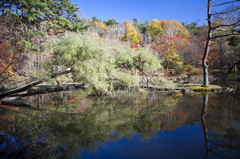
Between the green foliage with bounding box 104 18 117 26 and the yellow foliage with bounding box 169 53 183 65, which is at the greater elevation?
the green foliage with bounding box 104 18 117 26

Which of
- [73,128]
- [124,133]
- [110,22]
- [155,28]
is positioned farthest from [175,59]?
[73,128]

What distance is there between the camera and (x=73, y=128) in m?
6.29

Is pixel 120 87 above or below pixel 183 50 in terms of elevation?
below

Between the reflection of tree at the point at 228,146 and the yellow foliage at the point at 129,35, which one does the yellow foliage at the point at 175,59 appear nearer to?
the yellow foliage at the point at 129,35

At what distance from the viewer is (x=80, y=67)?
11.3m

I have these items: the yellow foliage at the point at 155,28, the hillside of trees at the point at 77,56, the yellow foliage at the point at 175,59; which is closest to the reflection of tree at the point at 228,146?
the hillside of trees at the point at 77,56

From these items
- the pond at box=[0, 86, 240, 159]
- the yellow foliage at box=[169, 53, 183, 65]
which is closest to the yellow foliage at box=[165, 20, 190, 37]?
the yellow foliage at box=[169, 53, 183, 65]

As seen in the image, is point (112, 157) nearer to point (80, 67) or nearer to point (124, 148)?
point (124, 148)

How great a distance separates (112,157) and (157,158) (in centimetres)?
124

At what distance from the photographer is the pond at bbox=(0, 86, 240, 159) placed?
14.5 ft

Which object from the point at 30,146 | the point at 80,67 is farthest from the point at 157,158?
the point at 80,67

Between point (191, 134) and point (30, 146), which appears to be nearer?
point (30, 146)

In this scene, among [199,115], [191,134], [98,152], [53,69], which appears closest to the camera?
[98,152]

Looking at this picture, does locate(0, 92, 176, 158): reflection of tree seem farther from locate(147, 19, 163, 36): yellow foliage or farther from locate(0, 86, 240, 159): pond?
locate(147, 19, 163, 36): yellow foliage
